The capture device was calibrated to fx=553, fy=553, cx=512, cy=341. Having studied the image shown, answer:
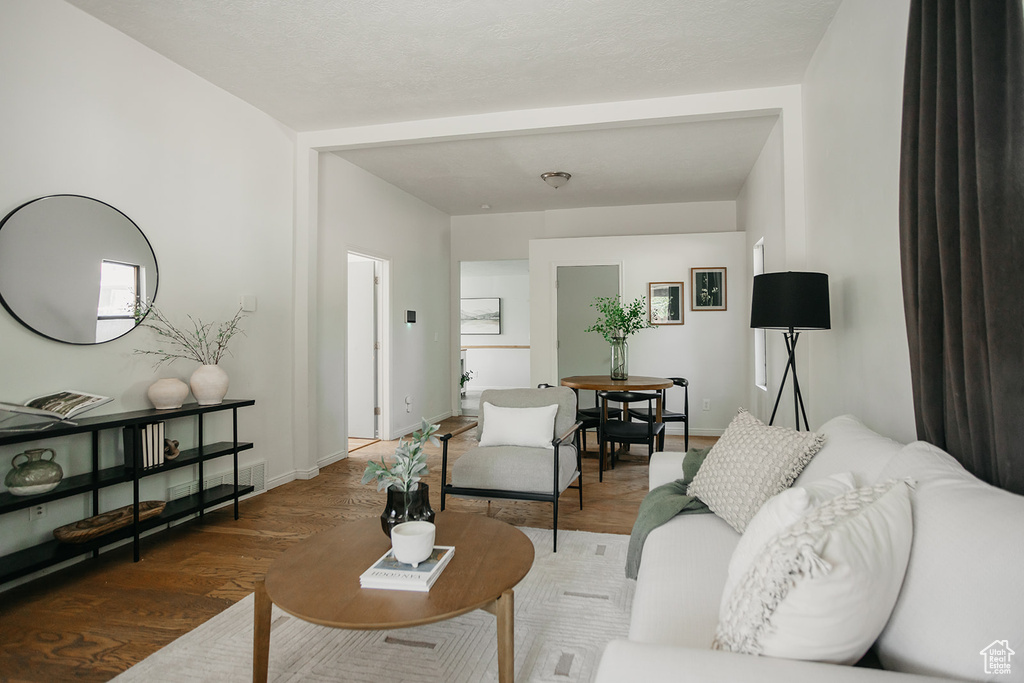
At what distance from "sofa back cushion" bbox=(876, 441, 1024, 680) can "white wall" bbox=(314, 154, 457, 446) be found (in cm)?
432

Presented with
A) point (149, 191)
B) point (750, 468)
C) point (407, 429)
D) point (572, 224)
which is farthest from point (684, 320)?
point (149, 191)

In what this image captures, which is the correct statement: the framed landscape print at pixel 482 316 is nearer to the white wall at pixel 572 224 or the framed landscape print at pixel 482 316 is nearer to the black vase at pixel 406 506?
the white wall at pixel 572 224

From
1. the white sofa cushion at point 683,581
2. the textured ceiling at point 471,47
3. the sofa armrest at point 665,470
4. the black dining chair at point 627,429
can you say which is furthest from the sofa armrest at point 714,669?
the black dining chair at point 627,429

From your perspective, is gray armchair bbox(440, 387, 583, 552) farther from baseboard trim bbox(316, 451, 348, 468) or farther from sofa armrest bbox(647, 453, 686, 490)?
baseboard trim bbox(316, 451, 348, 468)

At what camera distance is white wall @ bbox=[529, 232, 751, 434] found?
6.08m

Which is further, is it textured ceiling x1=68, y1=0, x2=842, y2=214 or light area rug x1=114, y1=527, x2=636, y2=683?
textured ceiling x1=68, y1=0, x2=842, y2=214

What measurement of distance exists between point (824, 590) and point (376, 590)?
1192mm

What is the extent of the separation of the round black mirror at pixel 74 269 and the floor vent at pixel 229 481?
1026 mm

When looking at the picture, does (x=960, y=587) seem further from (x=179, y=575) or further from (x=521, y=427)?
(x=179, y=575)

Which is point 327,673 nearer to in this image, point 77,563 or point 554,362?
point 77,563

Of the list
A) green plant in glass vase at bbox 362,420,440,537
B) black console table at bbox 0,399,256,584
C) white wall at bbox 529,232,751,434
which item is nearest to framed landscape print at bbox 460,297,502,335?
white wall at bbox 529,232,751,434

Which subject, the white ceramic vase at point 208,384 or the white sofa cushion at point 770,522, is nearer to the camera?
the white sofa cushion at point 770,522

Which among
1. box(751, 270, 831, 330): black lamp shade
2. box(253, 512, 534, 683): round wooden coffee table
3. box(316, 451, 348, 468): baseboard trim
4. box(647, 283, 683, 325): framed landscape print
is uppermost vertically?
box(647, 283, 683, 325): framed landscape print

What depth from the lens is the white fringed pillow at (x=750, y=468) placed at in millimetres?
1811
